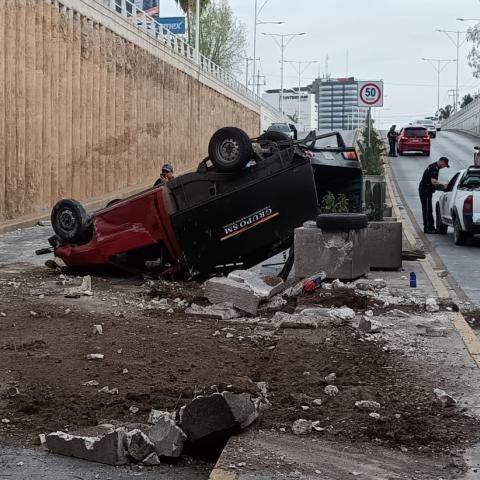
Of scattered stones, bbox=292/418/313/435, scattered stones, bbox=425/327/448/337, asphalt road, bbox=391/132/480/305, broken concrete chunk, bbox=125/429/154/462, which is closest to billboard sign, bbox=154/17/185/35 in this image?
asphalt road, bbox=391/132/480/305

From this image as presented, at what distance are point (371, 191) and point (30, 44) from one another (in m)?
13.1

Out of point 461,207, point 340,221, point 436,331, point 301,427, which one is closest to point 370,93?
point 461,207

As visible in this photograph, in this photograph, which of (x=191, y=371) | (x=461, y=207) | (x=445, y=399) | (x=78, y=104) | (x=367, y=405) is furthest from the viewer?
(x=78, y=104)

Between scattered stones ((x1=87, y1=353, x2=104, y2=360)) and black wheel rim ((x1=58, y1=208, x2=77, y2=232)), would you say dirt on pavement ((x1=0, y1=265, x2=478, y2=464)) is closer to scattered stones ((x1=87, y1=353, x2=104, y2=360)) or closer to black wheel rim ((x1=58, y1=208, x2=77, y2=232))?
scattered stones ((x1=87, y1=353, x2=104, y2=360))

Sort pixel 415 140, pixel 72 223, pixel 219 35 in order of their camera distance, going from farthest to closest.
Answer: pixel 219 35 < pixel 415 140 < pixel 72 223

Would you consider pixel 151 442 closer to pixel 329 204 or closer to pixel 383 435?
pixel 383 435

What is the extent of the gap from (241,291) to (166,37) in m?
35.8

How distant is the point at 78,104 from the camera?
28.2 meters

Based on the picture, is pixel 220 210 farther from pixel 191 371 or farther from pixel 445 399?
pixel 445 399

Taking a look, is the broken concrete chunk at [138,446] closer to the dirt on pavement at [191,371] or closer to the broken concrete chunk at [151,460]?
the broken concrete chunk at [151,460]

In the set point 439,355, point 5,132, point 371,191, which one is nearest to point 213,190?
point 371,191

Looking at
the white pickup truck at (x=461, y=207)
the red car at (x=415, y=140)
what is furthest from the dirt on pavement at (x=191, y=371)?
the red car at (x=415, y=140)

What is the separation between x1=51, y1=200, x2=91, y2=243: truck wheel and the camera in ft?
40.9

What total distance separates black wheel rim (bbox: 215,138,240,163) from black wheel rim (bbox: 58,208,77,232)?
2.36 m
